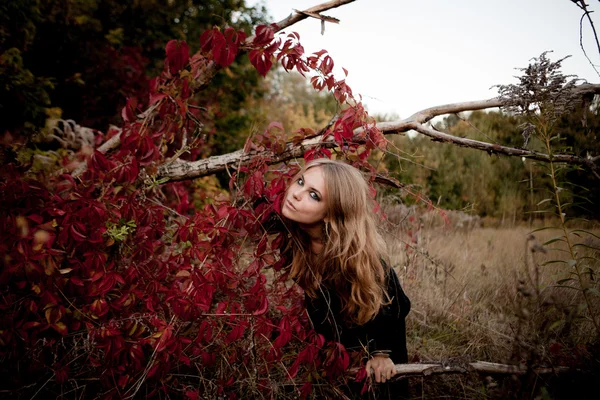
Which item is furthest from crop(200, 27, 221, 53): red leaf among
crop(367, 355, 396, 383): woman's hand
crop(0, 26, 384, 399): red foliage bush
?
crop(367, 355, 396, 383): woman's hand

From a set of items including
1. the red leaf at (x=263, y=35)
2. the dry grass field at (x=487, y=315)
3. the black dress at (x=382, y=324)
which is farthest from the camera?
the black dress at (x=382, y=324)

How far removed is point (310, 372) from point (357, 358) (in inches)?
11.1

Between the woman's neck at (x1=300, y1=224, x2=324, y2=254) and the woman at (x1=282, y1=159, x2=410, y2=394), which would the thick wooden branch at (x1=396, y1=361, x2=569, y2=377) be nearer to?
the woman at (x1=282, y1=159, x2=410, y2=394)

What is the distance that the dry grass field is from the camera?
1.44 meters

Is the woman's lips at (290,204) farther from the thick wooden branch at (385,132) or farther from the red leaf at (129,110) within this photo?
the red leaf at (129,110)

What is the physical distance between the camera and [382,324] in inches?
74.8

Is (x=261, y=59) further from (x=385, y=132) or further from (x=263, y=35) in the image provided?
(x=385, y=132)

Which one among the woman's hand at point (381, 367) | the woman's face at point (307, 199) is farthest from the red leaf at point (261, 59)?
the woman's hand at point (381, 367)

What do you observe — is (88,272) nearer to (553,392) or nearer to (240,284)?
(240,284)

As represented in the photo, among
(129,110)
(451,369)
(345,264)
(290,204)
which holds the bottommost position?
(451,369)

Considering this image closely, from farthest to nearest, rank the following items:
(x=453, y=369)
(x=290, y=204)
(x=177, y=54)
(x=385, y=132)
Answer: (x=385, y=132) → (x=290, y=204) → (x=177, y=54) → (x=453, y=369)

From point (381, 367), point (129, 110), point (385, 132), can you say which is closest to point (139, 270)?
point (129, 110)

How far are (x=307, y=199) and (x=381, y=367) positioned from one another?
96 cm

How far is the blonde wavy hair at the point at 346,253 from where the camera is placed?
179 cm
